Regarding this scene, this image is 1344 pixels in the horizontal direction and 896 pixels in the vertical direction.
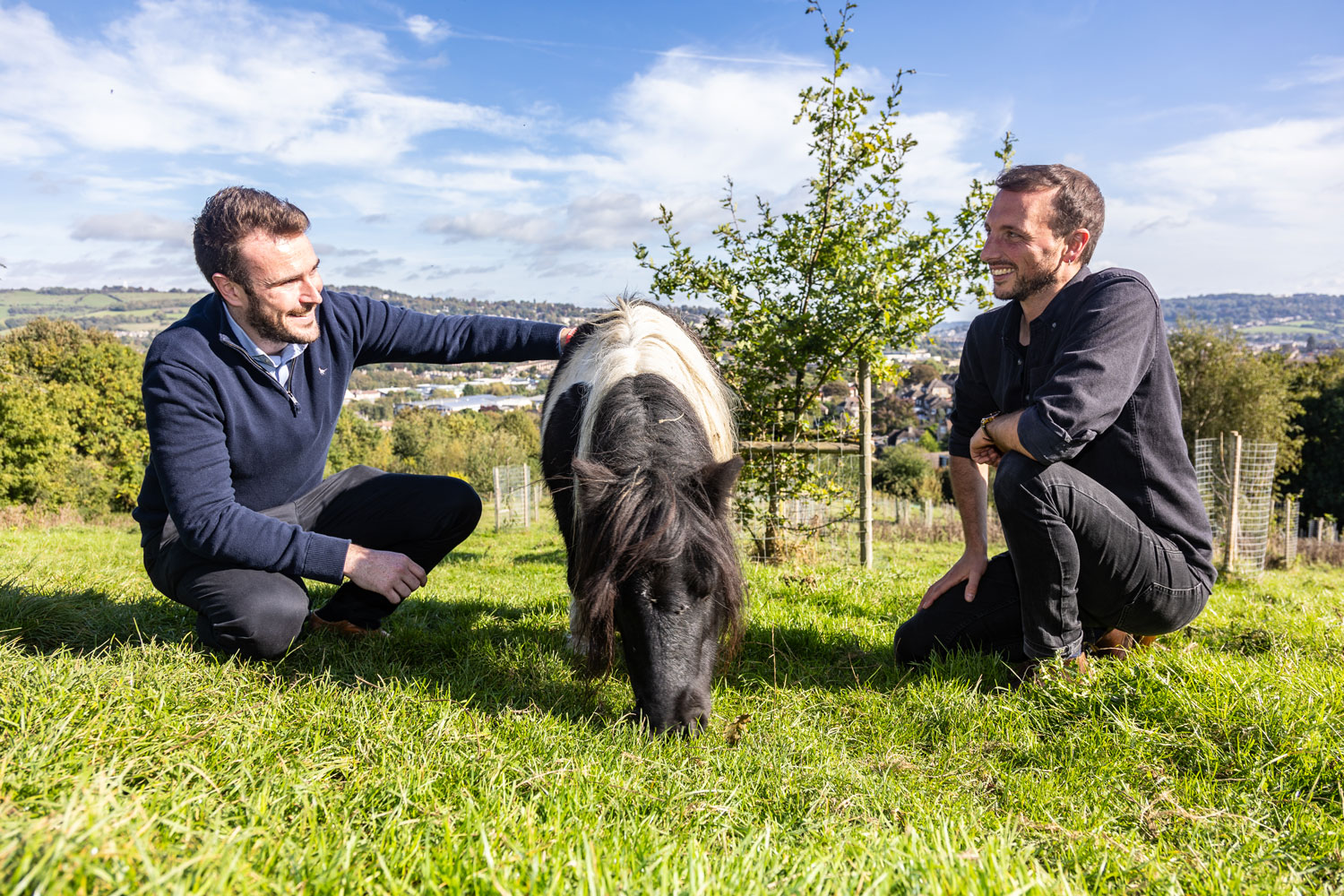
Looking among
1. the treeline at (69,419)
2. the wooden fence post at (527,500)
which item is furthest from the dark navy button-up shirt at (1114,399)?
the treeline at (69,419)

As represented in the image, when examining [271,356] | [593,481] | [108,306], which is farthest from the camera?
[108,306]

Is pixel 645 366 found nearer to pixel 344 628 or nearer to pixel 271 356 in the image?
pixel 271 356

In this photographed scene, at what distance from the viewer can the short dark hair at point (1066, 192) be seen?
11.4 feet

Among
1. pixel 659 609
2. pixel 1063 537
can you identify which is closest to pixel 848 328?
pixel 1063 537

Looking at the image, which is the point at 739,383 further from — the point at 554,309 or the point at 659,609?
the point at 659,609

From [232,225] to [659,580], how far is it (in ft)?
8.23

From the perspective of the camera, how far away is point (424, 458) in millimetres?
58875

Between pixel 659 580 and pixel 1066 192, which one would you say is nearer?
pixel 659 580

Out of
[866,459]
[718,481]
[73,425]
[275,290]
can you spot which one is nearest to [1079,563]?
[718,481]

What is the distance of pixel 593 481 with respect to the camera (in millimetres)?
2934

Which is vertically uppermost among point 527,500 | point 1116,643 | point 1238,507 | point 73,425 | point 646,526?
point 646,526

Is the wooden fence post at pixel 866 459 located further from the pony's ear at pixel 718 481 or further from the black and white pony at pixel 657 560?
the pony's ear at pixel 718 481

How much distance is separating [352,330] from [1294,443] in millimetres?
45553

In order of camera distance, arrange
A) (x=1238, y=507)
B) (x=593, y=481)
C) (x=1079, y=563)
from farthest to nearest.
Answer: (x=1238, y=507), (x=1079, y=563), (x=593, y=481)
